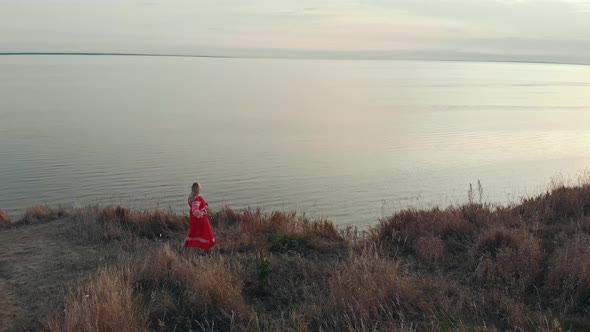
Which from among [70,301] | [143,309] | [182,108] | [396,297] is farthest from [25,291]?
[182,108]

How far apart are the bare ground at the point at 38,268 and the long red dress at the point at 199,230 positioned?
1.38 metres

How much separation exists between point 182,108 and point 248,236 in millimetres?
38437

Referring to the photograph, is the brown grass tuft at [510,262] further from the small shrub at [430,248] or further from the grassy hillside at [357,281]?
the small shrub at [430,248]

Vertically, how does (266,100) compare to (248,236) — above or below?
above

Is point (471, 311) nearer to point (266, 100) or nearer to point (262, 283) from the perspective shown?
point (262, 283)

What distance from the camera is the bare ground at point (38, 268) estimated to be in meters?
5.78

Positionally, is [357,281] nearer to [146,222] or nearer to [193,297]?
[193,297]

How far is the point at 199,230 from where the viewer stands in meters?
7.96

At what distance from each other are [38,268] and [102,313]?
129 inches

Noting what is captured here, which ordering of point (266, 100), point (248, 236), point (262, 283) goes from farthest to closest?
point (266, 100)
point (248, 236)
point (262, 283)

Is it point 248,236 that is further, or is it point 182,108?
point 182,108

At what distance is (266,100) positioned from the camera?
55000 mm

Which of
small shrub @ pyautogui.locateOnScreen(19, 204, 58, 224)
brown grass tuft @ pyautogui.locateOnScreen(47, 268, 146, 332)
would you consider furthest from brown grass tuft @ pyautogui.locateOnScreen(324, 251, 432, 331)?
small shrub @ pyautogui.locateOnScreen(19, 204, 58, 224)

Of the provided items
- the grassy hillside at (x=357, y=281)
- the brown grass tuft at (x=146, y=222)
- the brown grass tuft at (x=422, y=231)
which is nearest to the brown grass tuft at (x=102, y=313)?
the grassy hillside at (x=357, y=281)
